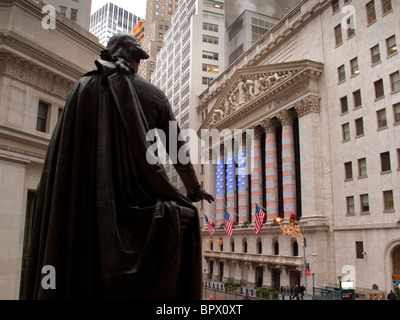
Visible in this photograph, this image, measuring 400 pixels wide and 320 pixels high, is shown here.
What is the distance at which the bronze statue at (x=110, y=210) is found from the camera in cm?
335

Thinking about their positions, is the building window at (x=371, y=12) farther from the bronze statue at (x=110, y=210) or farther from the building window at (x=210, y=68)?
the building window at (x=210, y=68)

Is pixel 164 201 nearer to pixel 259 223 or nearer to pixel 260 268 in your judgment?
pixel 259 223

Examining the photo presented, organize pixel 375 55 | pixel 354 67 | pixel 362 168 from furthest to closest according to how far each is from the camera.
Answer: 1. pixel 354 67
2. pixel 362 168
3. pixel 375 55

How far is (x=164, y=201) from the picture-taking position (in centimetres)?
364

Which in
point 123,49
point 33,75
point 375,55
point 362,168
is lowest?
point 123,49

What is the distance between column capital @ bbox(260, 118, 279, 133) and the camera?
1941 inches

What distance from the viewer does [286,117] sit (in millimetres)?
45969

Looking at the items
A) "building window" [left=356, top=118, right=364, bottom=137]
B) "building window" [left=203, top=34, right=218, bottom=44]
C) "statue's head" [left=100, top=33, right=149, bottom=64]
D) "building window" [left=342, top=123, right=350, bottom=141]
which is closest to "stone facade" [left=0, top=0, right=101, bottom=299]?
"statue's head" [left=100, top=33, right=149, bottom=64]

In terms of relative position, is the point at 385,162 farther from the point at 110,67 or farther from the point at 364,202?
the point at 110,67

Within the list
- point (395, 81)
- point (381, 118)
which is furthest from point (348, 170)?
point (395, 81)

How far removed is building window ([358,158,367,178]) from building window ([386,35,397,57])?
32.1 ft

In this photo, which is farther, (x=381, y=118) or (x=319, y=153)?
(x=319, y=153)

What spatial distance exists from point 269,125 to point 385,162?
18224 millimetres

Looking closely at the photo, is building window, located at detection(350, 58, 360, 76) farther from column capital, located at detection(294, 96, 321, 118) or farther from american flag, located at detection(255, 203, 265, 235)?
american flag, located at detection(255, 203, 265, 235)
